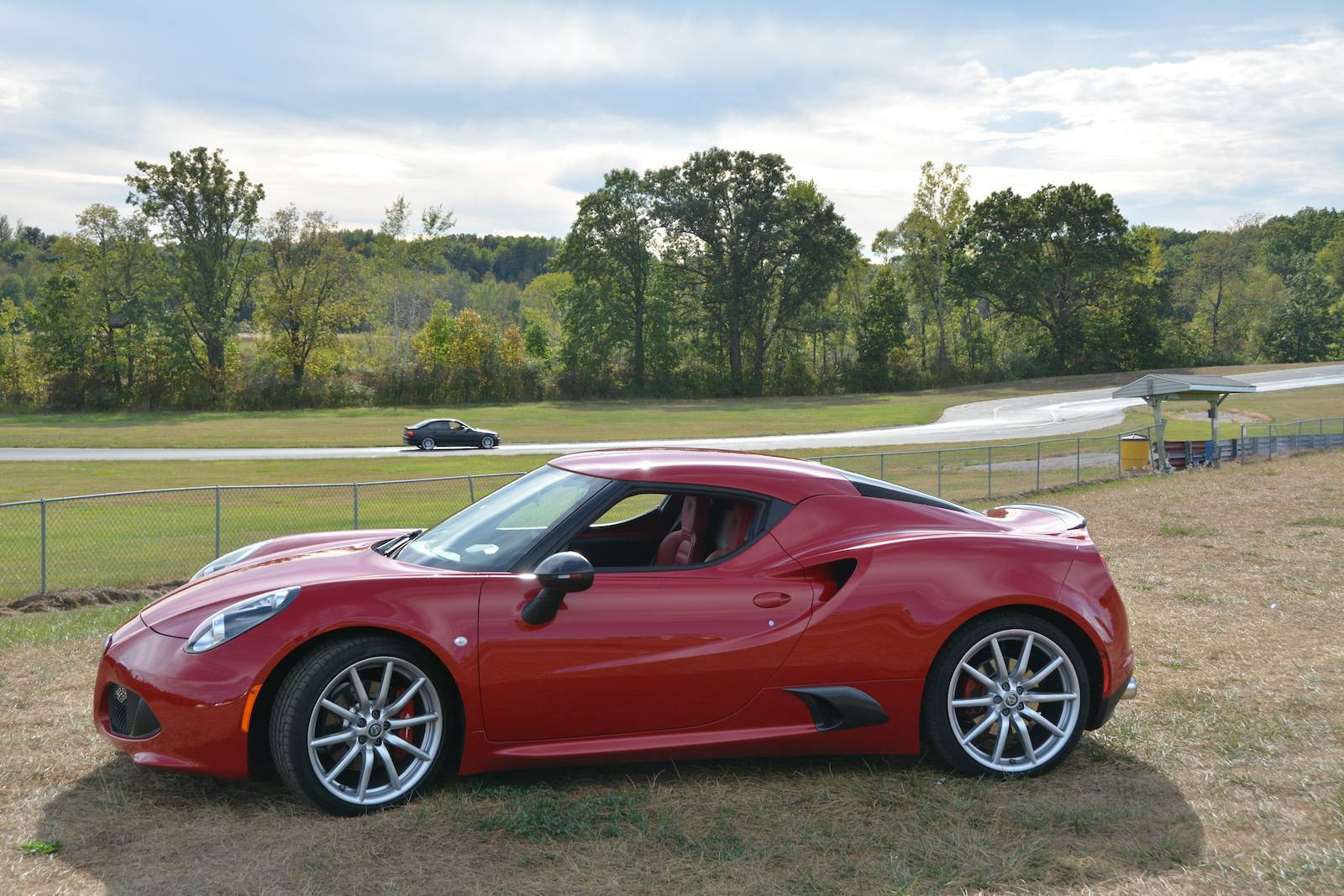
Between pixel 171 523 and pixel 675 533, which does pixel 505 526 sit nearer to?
pixel 675 533

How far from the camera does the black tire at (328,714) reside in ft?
14.6

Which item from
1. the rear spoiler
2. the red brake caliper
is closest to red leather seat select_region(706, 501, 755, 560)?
the red brake caliper

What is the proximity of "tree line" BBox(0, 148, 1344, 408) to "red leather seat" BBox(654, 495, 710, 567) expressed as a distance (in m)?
67.3

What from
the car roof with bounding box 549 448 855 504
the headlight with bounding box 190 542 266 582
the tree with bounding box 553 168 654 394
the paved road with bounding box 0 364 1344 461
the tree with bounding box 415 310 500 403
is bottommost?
the paved road with bounding box 0 364 1344 461

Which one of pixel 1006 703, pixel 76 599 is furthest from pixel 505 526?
pixel 76 599

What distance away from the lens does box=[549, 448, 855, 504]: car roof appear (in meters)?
5.19

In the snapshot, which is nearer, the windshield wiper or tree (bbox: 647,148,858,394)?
the windshield wiper

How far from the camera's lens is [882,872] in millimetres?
4023

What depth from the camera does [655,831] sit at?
4398mm

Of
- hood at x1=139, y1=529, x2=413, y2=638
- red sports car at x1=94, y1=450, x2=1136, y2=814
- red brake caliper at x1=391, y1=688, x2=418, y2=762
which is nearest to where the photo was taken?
red sports car at x1=94, y1=450, x2=1136, y2=814

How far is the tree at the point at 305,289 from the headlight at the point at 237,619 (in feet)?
246

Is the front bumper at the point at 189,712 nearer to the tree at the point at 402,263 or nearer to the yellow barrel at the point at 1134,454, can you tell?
the yellow barrel at the point at 1134,454

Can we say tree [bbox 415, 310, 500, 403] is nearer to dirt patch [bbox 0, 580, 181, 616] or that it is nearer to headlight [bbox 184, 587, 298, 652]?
dirt patch [bbox 0, 580, 181, 616]

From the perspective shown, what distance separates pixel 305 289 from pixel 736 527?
77233mm
